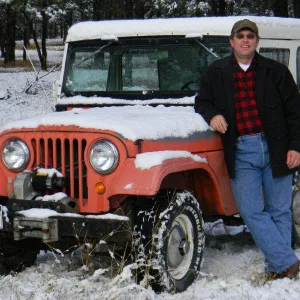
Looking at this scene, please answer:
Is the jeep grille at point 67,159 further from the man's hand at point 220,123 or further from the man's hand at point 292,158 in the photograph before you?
the man's hand at point 292,158

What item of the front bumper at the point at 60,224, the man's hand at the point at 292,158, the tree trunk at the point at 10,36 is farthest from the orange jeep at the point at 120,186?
the tree trunk at the point at 10,36

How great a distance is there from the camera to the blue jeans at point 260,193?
4.83 meters

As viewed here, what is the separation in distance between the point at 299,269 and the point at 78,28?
2.99m

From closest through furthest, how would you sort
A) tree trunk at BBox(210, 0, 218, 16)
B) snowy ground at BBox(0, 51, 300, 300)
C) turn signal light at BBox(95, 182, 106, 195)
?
snowy ground at BBox(0, 51, 300, 300)
turn signal light at BBox(95, 182, 106, 195)
tree trunk at BBox(210, 0, 218, 16)

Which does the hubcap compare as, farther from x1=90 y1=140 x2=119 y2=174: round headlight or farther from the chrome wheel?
x1=90 y1=140 x2=119 y2=174: round headlight

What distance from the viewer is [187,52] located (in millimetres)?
5914

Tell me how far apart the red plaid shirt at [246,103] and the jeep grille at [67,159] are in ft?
3.69

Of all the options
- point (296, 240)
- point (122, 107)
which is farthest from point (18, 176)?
point (296, 240)

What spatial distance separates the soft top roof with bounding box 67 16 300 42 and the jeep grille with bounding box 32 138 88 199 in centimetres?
177

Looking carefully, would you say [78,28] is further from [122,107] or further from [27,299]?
[27,299]

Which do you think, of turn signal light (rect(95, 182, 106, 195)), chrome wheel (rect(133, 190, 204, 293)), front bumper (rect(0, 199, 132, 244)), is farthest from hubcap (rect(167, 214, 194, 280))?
turn signal light (rect(95, 182, 106, 195))

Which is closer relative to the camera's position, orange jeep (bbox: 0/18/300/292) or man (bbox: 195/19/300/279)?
orange jeep (bbox: 0/18/300/292)

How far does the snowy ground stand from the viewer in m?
4.33

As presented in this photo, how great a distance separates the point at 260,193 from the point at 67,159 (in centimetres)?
140
